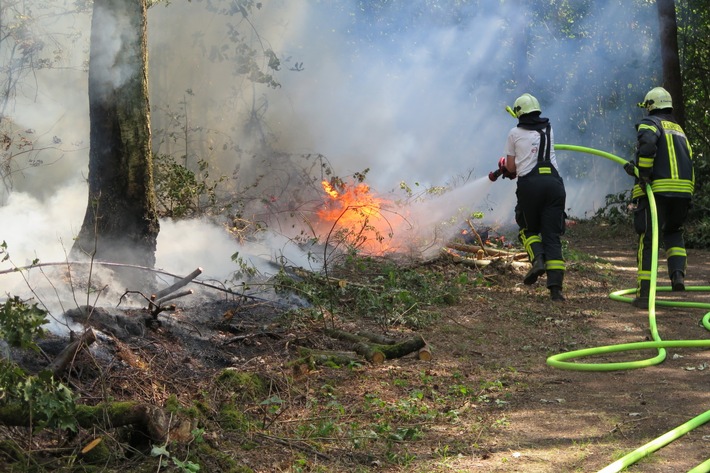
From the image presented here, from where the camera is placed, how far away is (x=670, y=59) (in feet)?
43.2

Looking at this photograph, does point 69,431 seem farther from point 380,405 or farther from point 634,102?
point 634,102

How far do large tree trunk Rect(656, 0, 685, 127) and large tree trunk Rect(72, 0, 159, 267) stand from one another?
9.31 m

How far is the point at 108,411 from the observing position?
11.2 ft

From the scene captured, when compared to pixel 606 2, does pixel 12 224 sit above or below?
below

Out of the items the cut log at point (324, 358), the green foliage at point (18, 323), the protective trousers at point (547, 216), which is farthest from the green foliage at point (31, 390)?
the protective trousers at point (547, 216)

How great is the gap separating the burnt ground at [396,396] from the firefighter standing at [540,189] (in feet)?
2.54

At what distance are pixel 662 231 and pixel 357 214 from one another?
12.4ft

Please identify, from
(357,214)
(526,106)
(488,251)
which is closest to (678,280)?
(526,106)

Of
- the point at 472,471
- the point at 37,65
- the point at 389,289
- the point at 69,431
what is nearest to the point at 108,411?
the point at 69,431

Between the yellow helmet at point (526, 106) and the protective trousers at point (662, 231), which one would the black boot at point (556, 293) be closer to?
the protective trousers at point (662, 231)

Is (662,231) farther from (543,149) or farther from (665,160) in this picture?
(543,149)

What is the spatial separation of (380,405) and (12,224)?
4919 mm

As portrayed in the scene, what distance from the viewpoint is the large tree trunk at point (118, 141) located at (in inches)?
268

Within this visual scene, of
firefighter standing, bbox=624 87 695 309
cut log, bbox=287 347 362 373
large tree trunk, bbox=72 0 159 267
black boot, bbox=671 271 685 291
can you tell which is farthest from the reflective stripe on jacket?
large tree trunk, bbox=72 0 159 267
